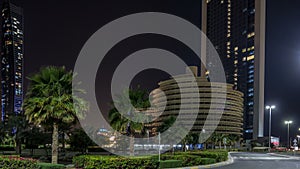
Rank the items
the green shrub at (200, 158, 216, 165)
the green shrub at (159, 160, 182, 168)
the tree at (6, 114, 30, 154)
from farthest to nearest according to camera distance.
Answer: the tree at (6, 114, 30, 154), the green shrub at (200, 158, 216, 165), the green shrub at (159, 160, 182, 168)

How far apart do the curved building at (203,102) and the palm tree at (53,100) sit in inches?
5731

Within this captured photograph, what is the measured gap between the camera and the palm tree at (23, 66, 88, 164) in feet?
79.4

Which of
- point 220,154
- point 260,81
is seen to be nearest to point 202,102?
point 260,81

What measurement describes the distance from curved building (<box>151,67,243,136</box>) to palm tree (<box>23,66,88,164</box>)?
146 meters

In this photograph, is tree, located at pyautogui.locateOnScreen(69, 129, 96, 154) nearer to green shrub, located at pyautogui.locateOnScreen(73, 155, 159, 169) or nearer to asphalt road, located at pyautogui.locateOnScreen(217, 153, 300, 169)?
asphalt road, located at pyautogui.locateOnScreen(217, 153, 300, 169)

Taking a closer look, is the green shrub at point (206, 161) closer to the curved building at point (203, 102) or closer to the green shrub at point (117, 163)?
the green shrub at point (117, 163)

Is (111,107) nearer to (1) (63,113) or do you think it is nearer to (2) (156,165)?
(1) (63,113)

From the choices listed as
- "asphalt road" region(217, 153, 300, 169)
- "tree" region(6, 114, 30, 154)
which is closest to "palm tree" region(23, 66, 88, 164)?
"asphalt road" region(217, 153, 300, 169)

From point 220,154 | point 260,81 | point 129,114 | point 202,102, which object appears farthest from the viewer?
point 260,81

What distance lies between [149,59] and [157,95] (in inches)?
5771

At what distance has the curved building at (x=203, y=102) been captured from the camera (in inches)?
6855

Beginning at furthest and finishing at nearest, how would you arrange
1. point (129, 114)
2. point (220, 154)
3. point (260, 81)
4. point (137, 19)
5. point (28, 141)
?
1. point (260, 81)
2. point (28, 141)
3. point (220, 154)
4. point (137, 19)
5. point (129, 114)

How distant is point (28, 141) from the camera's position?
58250mm

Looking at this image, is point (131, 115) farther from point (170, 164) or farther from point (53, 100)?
point (53, 100)
